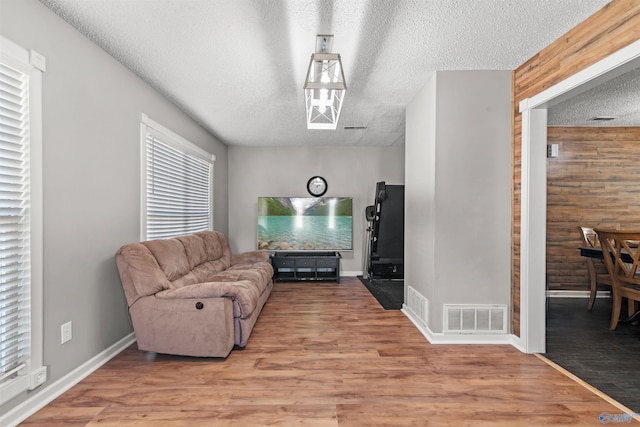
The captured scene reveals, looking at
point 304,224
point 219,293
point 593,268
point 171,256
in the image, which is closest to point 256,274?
point 171,256

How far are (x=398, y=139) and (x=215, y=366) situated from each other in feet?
14.5

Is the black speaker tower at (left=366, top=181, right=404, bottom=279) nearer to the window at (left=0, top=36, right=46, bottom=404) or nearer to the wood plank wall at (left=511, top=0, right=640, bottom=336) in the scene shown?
the wood plank wall at (left=511, top=0, right=640, bottom=336)

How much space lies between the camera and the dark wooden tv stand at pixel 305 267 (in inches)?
214

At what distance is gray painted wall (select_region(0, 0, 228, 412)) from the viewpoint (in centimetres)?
197

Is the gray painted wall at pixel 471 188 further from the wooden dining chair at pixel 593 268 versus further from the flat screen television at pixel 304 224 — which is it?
the flat screen television at pixel 304 224

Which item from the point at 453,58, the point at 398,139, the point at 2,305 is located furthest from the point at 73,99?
the point at 398,139

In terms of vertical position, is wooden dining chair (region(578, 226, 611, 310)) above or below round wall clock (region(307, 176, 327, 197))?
below

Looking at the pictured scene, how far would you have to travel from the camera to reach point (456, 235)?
2906mm

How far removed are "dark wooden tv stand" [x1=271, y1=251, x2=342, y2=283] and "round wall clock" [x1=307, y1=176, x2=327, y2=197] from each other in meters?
1.23

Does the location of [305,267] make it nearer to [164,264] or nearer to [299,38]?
[164,264]

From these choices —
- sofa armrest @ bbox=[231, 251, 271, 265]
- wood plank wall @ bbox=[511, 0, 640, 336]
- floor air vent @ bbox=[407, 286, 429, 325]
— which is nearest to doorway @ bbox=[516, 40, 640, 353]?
wood plank wall @ bbox=[511, 0, 640, 336]

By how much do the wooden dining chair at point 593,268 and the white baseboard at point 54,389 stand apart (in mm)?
5033

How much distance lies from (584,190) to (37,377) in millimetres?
6137

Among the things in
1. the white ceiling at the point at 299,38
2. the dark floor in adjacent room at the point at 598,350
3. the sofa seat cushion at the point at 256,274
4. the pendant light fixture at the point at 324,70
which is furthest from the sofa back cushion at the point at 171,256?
the dark floor in adjacent room at the point at 598,350
